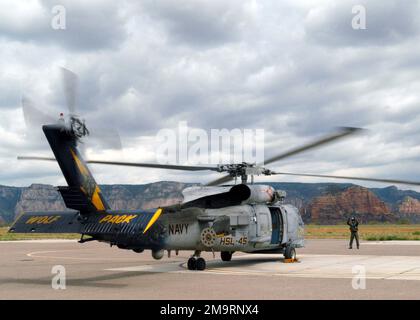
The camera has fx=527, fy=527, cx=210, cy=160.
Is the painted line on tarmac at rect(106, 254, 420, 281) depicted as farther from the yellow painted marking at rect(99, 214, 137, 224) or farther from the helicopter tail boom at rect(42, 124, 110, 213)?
the helicopter tail boom at rect(42, 124, 110, 213)

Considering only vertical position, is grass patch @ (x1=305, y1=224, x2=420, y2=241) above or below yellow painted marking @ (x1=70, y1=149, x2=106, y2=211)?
below

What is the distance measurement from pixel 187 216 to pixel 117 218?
333cm

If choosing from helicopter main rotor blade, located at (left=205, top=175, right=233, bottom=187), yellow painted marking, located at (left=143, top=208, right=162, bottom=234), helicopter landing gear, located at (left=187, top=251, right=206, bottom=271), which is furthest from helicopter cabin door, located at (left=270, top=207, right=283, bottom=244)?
yellow painted marking, located at (left=143, top=208, right=162, bottom=234)

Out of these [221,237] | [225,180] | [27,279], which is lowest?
[27,279]

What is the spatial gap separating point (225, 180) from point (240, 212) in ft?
4.88

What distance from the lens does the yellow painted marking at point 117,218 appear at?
52.6 ft

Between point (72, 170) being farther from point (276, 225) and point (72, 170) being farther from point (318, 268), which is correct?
point (318, 268)

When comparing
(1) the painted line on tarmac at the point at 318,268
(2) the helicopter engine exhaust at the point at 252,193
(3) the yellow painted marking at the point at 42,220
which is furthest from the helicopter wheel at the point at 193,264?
(3) the yellow painted marking at the point at 42,220

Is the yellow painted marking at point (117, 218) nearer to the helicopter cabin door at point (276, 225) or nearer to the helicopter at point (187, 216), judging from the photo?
the helicopter at point (187, 216)

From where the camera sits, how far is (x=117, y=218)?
53.6 feet

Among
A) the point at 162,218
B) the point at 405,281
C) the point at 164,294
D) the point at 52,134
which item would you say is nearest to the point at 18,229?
the point at 52,134

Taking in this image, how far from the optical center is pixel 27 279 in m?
18.0

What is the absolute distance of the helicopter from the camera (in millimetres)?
16406

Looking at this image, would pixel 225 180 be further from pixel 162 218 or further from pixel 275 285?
pixel 275 285
